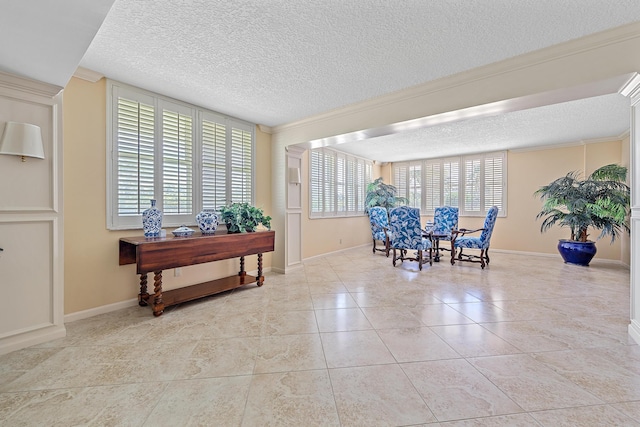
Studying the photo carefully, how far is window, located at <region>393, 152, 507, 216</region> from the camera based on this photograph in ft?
20.5

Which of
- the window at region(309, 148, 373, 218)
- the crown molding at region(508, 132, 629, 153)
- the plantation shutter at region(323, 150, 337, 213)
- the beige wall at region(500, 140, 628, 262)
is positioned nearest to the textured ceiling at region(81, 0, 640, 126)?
the window at region(309, 148, 373, 218)

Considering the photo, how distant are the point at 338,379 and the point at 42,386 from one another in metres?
1.77

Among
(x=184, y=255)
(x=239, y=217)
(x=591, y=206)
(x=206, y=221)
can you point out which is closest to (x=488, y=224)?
(x=591, y=206)

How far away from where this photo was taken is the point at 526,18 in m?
1.82

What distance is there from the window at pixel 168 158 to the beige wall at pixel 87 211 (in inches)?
3.4

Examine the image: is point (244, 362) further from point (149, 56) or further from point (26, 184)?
point (149, 56)

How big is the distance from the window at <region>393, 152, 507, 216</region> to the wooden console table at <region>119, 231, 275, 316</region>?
203 inches

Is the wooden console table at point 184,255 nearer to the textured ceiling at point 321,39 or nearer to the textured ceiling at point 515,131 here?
the textured ceiling at point 321,39

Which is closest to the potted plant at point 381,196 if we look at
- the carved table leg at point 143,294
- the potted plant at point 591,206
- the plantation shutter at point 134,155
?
the potted plant at point 591,206

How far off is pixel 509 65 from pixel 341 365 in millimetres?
2836

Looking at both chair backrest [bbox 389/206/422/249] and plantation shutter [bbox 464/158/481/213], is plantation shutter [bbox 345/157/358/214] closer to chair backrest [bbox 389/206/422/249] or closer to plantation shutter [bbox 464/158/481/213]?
chair backrest [bbox 389/206/422/249]

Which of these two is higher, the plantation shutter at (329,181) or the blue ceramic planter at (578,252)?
the plantation shutter at (329,181)

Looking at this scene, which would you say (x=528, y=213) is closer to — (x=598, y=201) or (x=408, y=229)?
(x=598, y=201)

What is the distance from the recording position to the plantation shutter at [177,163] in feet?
10.1
